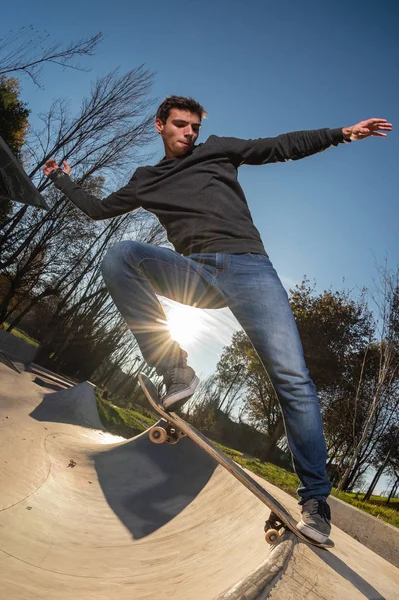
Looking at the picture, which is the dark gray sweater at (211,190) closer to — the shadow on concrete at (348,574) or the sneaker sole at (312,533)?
the sneaker sole at (312,533)

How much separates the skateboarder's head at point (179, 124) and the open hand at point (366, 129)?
1.07m

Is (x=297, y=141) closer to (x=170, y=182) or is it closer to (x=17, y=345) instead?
(x=170, y=182)

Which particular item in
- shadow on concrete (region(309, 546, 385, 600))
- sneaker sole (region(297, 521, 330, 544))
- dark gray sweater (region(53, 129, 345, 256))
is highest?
dark gray sweater (region(53, 129, 345, 256))

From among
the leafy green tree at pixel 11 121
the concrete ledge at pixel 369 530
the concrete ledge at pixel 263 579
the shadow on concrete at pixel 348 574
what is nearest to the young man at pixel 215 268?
the shadow on concrete at pixel 348 574

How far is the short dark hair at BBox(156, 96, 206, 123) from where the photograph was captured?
8.68 ft

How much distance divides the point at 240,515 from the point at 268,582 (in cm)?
165

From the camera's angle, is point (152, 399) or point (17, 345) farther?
point (17, 345)

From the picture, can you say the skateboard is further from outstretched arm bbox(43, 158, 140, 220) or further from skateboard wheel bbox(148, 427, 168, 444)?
outstretched arm bbox(43, 158, 140, 220)

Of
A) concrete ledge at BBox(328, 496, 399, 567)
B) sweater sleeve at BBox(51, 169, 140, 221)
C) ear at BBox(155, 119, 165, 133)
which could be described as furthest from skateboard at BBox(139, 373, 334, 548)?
concrete ledge at BBox(328, 496, 399, 567)

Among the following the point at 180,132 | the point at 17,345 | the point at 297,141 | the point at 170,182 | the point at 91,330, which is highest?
the point at 297,141

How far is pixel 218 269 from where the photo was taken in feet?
7.07

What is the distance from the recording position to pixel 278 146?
2.38m

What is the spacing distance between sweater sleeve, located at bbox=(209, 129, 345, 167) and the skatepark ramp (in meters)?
2.23

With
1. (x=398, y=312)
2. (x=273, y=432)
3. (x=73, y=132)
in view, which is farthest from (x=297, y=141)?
(x=273, y=432)
